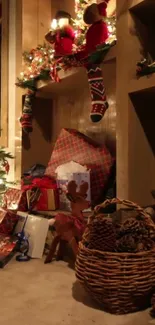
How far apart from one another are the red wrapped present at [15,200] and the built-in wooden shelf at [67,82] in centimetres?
67

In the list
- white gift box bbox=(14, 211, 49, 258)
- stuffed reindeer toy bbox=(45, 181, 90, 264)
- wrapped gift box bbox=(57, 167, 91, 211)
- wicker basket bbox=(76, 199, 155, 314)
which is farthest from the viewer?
wrapped gift box bbox=(57, 167, 91, 211)

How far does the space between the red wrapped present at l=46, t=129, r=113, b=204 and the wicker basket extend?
789 millimetres

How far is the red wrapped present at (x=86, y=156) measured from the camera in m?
1.81

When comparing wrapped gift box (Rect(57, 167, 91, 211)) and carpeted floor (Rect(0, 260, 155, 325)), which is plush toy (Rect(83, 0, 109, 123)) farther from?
carpeted floor (Rect(0, 260, 155, 325))

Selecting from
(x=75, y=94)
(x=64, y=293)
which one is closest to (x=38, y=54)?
(x=75, y=94)

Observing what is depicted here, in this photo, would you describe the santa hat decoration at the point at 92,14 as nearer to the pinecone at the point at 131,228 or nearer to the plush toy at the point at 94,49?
the plush toy at the point at 94,49

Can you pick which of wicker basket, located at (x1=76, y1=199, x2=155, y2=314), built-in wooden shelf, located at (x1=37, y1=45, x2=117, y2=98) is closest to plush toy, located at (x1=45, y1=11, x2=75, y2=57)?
built-in wooden shelf, located at (x1=37, y1=45, x2=117, y2=98)

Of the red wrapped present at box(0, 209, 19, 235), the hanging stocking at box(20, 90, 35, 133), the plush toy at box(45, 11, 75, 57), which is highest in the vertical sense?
the plush toy at box(45, 11, 75, 57)

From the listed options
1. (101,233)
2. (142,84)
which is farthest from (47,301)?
(142,84)

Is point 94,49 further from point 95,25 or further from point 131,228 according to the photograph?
point 131,228

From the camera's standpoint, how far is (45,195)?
1852mm

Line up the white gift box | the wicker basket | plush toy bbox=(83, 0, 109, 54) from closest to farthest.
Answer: the wicker basket
plush toy bbox=(83, 0, 109, 54)
the white gift box

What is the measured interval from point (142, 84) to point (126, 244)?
620 millimetres

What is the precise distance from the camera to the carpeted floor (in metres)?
0.99
